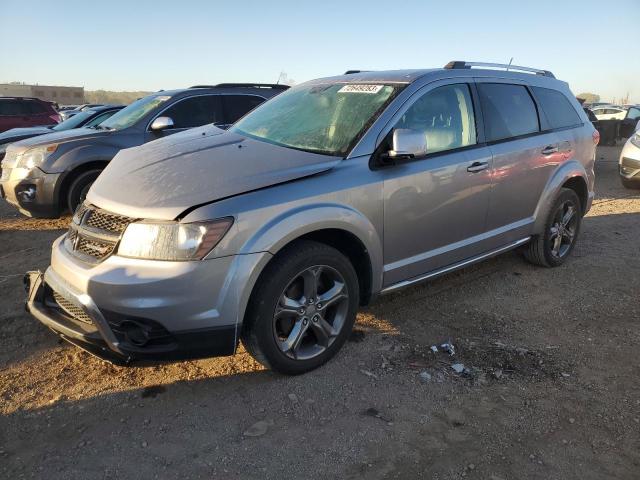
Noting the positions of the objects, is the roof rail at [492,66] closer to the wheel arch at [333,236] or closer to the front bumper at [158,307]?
the wheel arch at [333,236]

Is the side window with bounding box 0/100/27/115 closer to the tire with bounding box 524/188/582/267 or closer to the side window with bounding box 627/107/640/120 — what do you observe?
the tire with bounding box 524/188/582/267

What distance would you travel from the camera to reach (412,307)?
403 centimetres

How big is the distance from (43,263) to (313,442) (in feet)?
12.0

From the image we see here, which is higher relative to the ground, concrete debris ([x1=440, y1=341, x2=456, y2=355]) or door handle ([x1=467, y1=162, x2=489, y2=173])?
door handle ([x1=467, y1=162, x2=489, y2=173])

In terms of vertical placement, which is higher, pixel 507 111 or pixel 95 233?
pixel 507 111

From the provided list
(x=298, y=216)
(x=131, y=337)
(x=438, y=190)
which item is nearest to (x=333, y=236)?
(x=298, y=216)

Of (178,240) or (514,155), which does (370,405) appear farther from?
(514,155)

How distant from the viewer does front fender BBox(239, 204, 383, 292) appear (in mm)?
2611

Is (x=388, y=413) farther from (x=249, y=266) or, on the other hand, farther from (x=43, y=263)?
(x=43, y=263)

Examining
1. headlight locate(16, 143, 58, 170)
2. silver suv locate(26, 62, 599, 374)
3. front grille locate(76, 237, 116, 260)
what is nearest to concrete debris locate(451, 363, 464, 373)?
silver suv locate(26, 62, 599, 374)

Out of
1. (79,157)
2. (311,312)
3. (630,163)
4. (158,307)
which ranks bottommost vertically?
(311,312)

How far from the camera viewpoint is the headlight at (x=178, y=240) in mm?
2475

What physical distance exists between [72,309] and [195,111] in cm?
445

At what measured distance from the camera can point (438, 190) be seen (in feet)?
11.3
